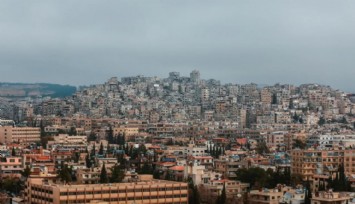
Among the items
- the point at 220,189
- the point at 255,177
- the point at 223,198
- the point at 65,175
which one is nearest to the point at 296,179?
the point at 255,177

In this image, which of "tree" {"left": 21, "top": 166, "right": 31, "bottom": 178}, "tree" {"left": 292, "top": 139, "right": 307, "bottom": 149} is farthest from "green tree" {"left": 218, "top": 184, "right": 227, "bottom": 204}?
"tree" {"left": 292, "top": 139, "right": 307, "bottom": 149}

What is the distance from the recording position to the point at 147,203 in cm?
3503

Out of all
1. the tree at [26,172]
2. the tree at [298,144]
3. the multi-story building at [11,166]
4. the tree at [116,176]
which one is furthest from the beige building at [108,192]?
the tree at [298,144]

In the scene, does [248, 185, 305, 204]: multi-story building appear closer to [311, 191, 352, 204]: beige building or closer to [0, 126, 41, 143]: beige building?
[311, 191, 352, 204]: beige building

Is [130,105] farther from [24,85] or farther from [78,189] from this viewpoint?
[24,85]

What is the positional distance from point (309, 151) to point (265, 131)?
2804cm

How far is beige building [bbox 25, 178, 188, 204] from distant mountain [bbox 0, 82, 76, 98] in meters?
130

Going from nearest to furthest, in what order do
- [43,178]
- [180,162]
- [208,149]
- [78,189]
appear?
Result: 1. [78,189]
2. [43,178]
3. [180,162]
4. [208,149]

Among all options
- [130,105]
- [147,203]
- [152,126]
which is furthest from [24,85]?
[147,203]

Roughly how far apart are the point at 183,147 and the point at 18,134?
15.3m

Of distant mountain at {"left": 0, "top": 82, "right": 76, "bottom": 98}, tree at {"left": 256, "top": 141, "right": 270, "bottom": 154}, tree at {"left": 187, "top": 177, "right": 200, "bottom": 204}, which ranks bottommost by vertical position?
tree at {"left": 187, "top": 177, "right": 200, "bottom": 204}

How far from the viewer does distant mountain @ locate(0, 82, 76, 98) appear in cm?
16725

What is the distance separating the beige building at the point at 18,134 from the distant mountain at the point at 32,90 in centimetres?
9795

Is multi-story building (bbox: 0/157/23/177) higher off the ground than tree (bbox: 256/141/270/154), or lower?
lower
